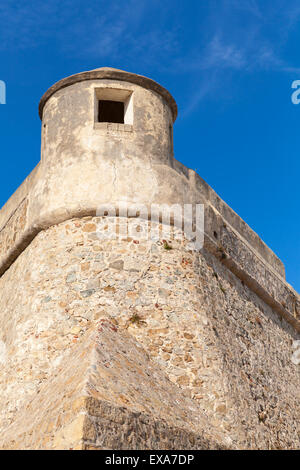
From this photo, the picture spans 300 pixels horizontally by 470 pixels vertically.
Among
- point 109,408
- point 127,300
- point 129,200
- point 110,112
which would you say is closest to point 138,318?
point 127,300

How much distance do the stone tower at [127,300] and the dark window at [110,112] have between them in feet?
A: 5.51

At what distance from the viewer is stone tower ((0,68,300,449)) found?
665cm

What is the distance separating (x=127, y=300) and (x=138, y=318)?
276mm

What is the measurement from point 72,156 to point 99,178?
0.55 m

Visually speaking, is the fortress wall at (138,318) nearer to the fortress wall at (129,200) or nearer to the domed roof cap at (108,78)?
the fortress wall at (129,200)

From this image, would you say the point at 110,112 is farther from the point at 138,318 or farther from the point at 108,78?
the point at 138,318

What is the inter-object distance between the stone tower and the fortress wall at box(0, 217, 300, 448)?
2 centimetres

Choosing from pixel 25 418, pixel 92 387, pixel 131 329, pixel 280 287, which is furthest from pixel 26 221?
pixel 280 287

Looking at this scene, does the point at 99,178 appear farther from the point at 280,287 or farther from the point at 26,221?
the point at 280,287

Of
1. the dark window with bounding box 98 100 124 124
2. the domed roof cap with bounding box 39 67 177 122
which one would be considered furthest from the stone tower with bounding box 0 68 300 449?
the dark window with bounding box 98 100 124 124

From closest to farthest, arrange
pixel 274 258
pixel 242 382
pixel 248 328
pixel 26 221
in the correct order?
pixel 242 382 < pixel 26 221 < pixel 248 328 < pixel 274 258

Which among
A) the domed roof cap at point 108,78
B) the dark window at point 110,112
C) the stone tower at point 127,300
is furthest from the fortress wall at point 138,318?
the dark window at point 110,112

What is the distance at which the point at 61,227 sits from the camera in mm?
8727

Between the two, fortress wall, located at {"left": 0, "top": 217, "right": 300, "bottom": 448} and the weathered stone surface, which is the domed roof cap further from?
the weathered stone surface
